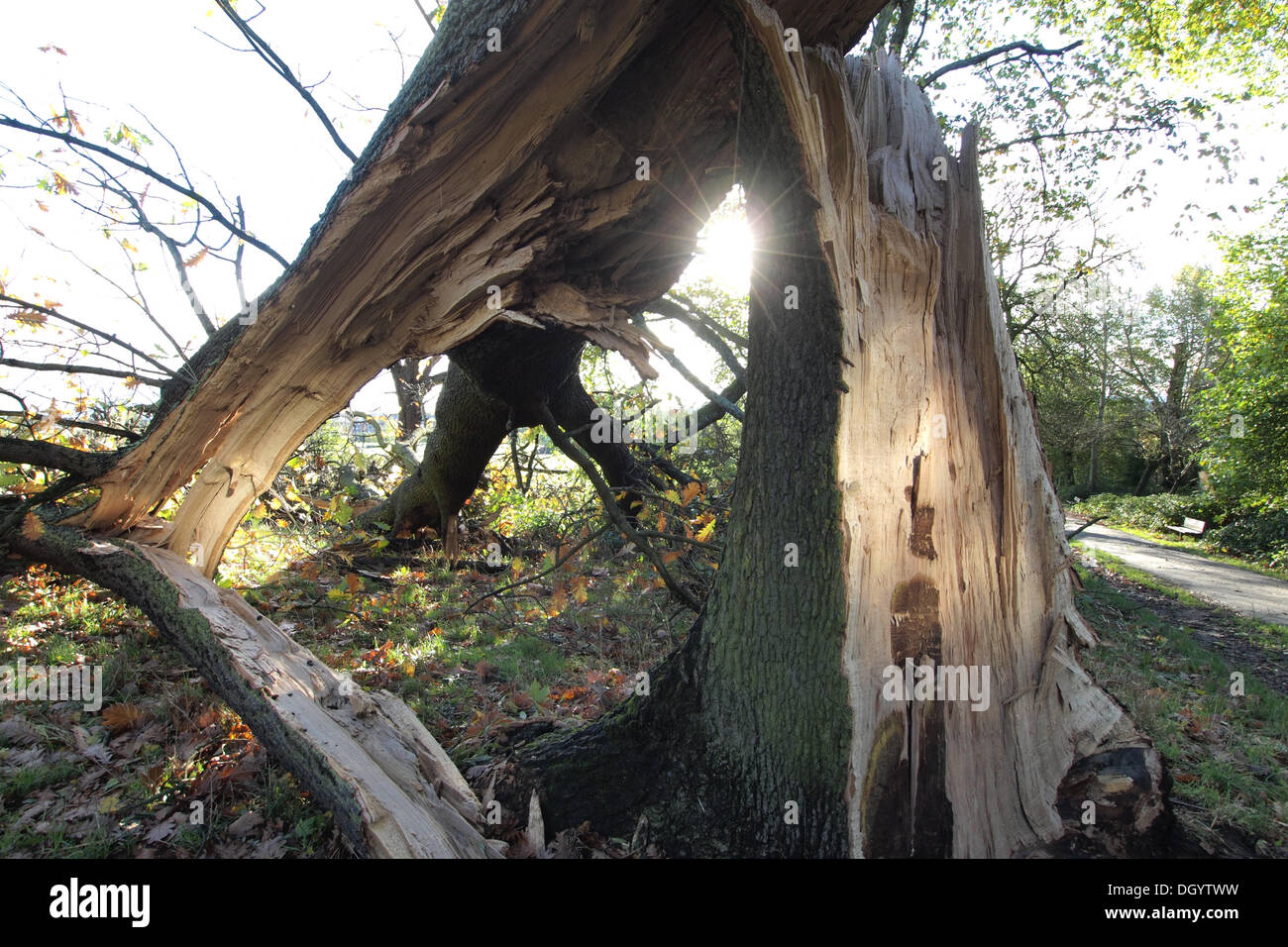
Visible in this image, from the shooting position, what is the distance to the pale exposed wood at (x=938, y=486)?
7.14 feet

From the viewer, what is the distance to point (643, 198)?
329cm

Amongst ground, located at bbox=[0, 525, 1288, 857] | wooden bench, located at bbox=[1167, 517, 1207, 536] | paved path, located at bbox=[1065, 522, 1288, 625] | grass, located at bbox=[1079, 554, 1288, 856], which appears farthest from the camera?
wooden bench, located at bbox=[1167, 517, 1207, 536]

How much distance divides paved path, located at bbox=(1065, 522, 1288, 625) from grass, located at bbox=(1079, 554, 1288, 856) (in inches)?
70.8

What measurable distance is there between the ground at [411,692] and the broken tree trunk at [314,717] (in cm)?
35

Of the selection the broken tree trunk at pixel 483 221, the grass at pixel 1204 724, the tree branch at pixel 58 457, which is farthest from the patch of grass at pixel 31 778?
the grass at pixel 1204 724

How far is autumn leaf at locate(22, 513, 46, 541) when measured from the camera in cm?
383

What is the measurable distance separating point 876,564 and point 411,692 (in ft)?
10.0

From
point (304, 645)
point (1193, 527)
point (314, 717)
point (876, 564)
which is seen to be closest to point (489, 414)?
point (304, 645)

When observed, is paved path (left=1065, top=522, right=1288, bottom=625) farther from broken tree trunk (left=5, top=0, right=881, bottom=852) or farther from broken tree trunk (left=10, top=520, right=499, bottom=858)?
broken tree trunk (left=10, top=520, right=499, bottom=858)

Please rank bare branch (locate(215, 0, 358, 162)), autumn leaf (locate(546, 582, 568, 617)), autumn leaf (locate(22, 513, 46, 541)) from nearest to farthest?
autumn leaf (locate(22, 513, 46, 541)), bare branch (locate(215, 0, 358, 162)), autumn leaf (locate(546, 582, 568, 617))

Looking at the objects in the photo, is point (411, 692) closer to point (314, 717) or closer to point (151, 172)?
point (314, 717)

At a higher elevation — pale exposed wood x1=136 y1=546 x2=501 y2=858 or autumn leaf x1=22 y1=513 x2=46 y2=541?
autumn leaf x1=22 y1=513 x2=46 y2=541

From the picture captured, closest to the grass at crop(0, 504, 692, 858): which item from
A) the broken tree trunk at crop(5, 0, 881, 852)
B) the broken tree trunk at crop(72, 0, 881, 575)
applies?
the broken tree trunk at crop(5, 0, 881, 852)

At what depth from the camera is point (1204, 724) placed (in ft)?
14.2
